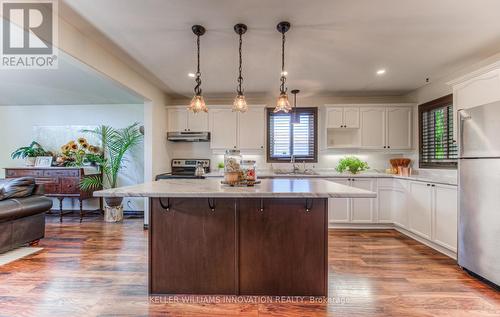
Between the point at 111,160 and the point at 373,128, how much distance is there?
522 centimetres

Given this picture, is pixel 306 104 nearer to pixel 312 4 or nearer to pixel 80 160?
pixel 312 4

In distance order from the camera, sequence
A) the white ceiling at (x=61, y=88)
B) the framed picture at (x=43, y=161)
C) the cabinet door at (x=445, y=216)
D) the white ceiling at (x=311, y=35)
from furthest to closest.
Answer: the framed picture at (x=43, y=161), the white ceiling at (x=61, y=88), the cabinet door at (x=445, y=216), the white ceiling at (x=311, y=35)

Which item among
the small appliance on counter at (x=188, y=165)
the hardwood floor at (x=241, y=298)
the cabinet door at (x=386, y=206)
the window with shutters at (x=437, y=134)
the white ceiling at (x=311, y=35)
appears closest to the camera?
the hardwood floor at (x=241, y=298)

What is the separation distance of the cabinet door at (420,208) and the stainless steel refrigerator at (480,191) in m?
0.73

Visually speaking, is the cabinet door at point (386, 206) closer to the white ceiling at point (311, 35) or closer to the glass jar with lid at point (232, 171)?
the white ceiling at point (311, 35)

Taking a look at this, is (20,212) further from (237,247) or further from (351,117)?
(351,117)

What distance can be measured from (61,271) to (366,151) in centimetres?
489

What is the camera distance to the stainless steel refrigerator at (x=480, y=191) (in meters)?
2.19

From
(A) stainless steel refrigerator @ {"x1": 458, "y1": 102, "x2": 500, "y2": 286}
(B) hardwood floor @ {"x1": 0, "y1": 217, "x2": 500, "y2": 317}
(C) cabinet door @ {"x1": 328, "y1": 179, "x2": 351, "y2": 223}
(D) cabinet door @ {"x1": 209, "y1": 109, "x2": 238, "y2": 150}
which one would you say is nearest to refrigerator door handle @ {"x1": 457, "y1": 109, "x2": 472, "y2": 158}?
(A) stainless steel refrigerator @ {"x1": 458, "y1": 102, "x2": 500, "y2": 286}

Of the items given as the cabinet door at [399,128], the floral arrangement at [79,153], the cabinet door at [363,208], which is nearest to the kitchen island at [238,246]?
the cabinet door at [363,208]

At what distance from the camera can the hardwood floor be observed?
1921 mm

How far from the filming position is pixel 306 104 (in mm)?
4906

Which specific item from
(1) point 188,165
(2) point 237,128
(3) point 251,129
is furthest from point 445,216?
(1) point 188,165

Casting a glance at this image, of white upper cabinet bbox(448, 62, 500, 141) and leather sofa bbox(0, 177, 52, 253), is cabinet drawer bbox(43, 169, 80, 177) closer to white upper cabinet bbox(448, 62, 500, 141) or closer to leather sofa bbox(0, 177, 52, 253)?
leather sofa bbox(0, 177, 52, 253)
